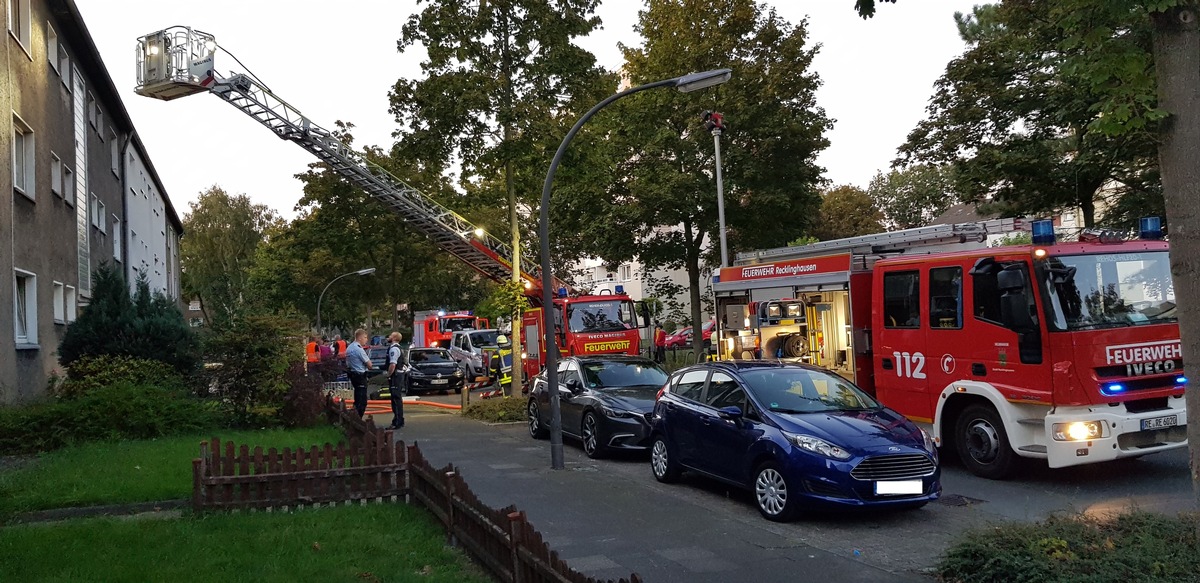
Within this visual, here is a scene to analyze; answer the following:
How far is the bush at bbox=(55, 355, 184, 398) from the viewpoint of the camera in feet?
45.4

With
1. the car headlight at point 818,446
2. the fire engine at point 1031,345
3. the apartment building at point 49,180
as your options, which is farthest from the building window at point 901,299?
the apartment building at point 49,180

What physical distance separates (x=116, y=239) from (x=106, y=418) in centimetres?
1601

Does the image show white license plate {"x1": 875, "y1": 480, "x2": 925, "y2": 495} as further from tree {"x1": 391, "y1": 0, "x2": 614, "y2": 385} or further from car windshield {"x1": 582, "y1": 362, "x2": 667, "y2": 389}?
tree {"x1": 391, "y1": 0, "x2": 614, "y2": 385}

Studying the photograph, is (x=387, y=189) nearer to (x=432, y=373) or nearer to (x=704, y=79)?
(x=432, y=373)

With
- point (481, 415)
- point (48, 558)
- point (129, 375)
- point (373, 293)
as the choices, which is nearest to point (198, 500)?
point (48, 558)

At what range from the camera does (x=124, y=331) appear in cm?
1520

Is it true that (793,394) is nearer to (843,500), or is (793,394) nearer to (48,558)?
(843,500)

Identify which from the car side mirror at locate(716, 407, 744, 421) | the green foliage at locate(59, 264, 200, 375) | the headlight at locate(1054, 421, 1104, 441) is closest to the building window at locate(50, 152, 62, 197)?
the green foliage at locate(59, 264, 200, 375)

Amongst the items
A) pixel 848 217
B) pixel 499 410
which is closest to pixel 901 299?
pixel 499 410

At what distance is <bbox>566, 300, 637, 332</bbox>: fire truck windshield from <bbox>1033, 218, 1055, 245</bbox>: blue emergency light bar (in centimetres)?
1475

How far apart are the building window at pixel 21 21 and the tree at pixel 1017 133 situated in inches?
784

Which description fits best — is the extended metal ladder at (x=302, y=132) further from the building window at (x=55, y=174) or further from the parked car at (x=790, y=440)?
the parked car at (x=790, y=440)

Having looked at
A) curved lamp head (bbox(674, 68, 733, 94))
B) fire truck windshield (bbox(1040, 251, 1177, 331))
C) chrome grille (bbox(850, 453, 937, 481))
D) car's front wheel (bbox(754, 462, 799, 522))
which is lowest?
car's front wheel (bbox(754, 462, 799, 522))

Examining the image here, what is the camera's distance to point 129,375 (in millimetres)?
14219
